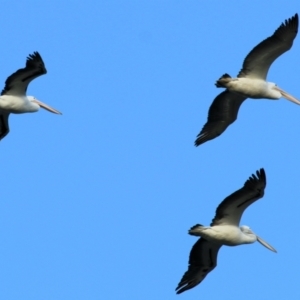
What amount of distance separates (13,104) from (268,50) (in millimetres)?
5314

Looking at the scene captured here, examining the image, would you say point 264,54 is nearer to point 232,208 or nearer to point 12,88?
point 232,208

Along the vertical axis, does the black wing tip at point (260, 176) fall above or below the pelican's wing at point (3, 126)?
below

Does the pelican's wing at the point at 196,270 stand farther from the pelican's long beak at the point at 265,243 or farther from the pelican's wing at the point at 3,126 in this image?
the pelican's wing at the point at 3,126

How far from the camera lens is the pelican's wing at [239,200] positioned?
27.4m

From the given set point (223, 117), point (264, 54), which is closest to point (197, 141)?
point (223, 117)

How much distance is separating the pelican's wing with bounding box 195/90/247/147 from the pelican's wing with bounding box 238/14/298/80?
0.95m

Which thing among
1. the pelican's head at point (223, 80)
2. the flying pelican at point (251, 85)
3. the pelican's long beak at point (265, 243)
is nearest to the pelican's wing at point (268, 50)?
the flying pelican at point (251, 85)

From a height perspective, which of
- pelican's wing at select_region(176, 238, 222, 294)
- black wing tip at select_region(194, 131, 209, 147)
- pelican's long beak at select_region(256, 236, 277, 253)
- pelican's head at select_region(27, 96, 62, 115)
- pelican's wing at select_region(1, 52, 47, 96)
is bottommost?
pelican's wing at select_region(176, 238, 222, 294)

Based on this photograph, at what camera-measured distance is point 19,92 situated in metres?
29.6

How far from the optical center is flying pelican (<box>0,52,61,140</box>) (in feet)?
95.1

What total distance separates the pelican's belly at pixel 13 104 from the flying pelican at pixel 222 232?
463 cm

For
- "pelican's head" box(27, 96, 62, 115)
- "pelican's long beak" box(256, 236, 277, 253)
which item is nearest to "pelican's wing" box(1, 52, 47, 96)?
"pelican's head" box(27, 96, 62, 115)

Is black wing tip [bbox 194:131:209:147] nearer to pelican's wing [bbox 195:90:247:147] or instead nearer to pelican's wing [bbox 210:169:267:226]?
pelican's wing [bbox 195:90:247:147]

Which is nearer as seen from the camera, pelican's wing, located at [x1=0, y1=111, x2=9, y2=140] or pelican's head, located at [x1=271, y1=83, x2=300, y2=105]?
pelican's head, located at [x1=271, y1=83, x2=300, y2=105]
